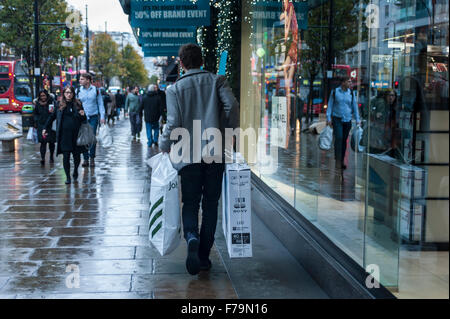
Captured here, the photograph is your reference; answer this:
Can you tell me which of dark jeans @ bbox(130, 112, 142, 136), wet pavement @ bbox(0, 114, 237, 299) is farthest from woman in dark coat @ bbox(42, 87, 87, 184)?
dark jeans @ bbox(130, 112, 142, 136)

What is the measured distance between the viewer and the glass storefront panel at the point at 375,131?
3.25 m

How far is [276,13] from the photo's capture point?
7723 millimetres

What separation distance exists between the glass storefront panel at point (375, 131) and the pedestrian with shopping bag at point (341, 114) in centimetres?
2

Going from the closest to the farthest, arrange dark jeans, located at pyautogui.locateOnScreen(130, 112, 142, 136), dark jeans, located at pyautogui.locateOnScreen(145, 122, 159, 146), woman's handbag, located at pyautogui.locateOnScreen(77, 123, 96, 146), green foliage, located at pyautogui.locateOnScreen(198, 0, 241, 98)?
green foliage, located at pyautogui.locateOnScreen(198, 0, 241, 98)
woman's handbag, located at pyautogui.locateOnScreen(77, 123, 96, 146)
dark jeans, located at pyautogui.locateOnScreen(145, 122, 159, 146)
dark jeans, located at pyautogui.locateOnScreen(130, 112, 142, 136)

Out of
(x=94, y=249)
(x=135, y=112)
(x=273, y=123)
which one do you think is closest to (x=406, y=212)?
(x=94, y=249)

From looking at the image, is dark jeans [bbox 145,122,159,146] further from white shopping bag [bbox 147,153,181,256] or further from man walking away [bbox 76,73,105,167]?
white shopping bag [bbox 147,153,181,256]

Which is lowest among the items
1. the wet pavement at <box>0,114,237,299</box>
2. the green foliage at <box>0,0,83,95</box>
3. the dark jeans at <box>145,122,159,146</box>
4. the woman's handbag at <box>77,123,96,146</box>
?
the wet pavement at <box>0,114,237,299</box>

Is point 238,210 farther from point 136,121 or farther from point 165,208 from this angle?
point 136,121

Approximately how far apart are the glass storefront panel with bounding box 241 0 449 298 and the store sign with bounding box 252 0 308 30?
0.10 ft

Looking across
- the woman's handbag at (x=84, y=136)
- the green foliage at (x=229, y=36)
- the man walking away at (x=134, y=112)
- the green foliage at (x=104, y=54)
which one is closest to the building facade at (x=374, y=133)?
the green foliage at (x=229, y=36)

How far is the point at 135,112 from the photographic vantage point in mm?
21094

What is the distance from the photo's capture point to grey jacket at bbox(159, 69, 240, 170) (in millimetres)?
5129

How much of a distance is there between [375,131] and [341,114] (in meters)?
0.61

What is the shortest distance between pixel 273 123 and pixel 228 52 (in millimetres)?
2257
